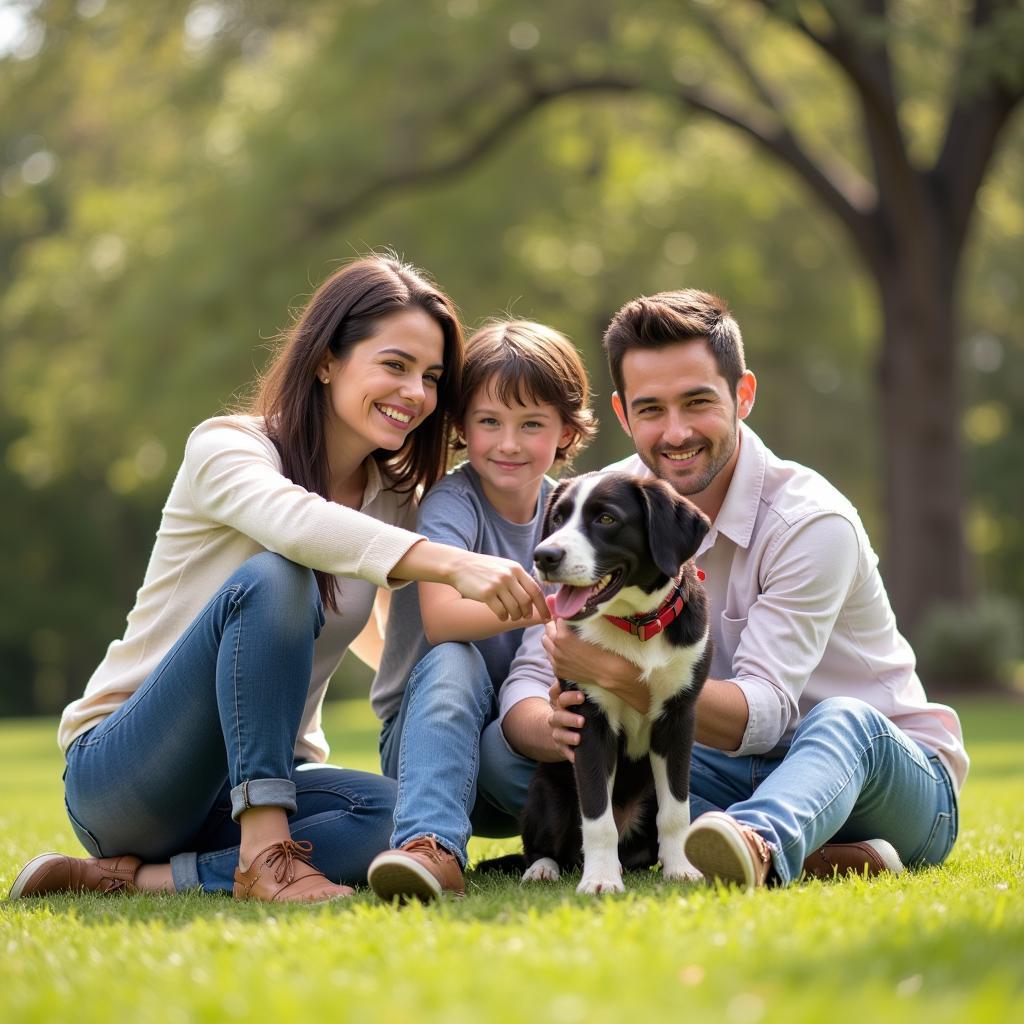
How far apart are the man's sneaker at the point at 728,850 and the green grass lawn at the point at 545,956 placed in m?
0.08

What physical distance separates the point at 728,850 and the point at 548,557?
86 cm

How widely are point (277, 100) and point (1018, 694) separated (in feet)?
41.7

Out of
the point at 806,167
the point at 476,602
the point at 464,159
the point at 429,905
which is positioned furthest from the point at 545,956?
the point at 464,159

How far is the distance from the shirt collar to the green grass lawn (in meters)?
1.09

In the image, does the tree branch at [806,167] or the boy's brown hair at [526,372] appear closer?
the boy's brown hair at [526,372]

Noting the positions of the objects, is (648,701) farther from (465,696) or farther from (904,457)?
(904,457)

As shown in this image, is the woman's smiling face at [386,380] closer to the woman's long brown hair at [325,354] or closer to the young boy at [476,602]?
the woman's long brown hair at [325,354]

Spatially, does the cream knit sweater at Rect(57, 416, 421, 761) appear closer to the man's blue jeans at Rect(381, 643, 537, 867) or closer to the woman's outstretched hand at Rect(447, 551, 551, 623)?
the woman's outstretched hand at Rect(447, 551, 551, 623)

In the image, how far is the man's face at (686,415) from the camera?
4.34 metres

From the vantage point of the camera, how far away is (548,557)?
3611mm

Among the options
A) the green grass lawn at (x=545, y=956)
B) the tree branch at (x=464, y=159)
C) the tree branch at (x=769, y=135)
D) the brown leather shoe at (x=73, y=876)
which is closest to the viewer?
the green grass lawn at (x=545, y=956)

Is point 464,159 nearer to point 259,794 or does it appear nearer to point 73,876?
point 73,876

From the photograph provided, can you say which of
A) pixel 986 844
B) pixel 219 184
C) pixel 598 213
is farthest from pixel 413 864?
pixel 598 213

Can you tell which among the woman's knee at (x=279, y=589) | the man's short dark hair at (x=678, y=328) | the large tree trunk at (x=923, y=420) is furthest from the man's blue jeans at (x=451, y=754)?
the large tree trunk at (x=923, y=420)
